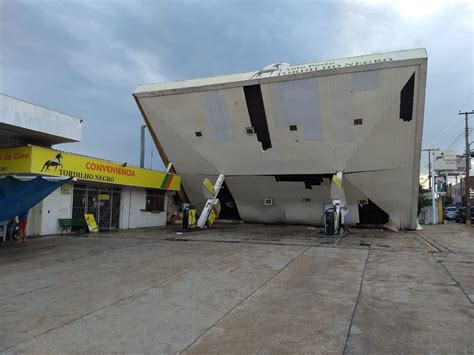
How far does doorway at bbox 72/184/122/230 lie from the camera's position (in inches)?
731

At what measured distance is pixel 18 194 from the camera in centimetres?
1139

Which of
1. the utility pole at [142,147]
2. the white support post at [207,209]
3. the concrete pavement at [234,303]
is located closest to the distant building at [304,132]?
the white support post at [207,209]

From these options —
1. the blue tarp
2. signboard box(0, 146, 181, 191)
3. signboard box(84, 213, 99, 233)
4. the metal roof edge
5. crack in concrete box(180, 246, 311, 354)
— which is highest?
the metal roof edge

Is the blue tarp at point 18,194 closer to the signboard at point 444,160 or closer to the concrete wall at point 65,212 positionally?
the concrete wall at point 65,212

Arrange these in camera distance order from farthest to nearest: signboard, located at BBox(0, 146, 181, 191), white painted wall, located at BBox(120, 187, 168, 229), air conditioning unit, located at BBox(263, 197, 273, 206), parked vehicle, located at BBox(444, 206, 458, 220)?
parked vehicle, located at BBox(444, 206, 458, 220)
air conditioning unit, located at BBox(263, 197, 273, 206)
white painted wall, located at BBox(120, 187, 168, 229)
signboard, located at BBox(0, 146, 181, 191)

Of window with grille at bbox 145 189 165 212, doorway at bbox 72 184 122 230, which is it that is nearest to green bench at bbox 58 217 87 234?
doorway at bbox 72 184 122 230

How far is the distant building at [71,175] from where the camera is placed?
1288cm

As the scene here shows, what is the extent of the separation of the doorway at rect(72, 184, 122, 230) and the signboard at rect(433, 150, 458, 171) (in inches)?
1153

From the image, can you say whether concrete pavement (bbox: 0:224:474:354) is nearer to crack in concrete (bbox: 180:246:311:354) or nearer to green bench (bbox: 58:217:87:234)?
crack in concrete (bbox: 180:246:311:354)

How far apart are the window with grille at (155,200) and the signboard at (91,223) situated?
4.95 metres

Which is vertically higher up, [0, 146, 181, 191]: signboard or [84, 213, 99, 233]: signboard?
[0, 146, 181, 191]: signboard

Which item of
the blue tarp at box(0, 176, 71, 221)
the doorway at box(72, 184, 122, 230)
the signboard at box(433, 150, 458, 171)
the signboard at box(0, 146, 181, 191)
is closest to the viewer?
the blue tarp at box(0, 176, 71, 221)

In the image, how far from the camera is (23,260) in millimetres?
10188

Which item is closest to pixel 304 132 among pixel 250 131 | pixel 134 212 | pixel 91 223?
pixel 250 131
